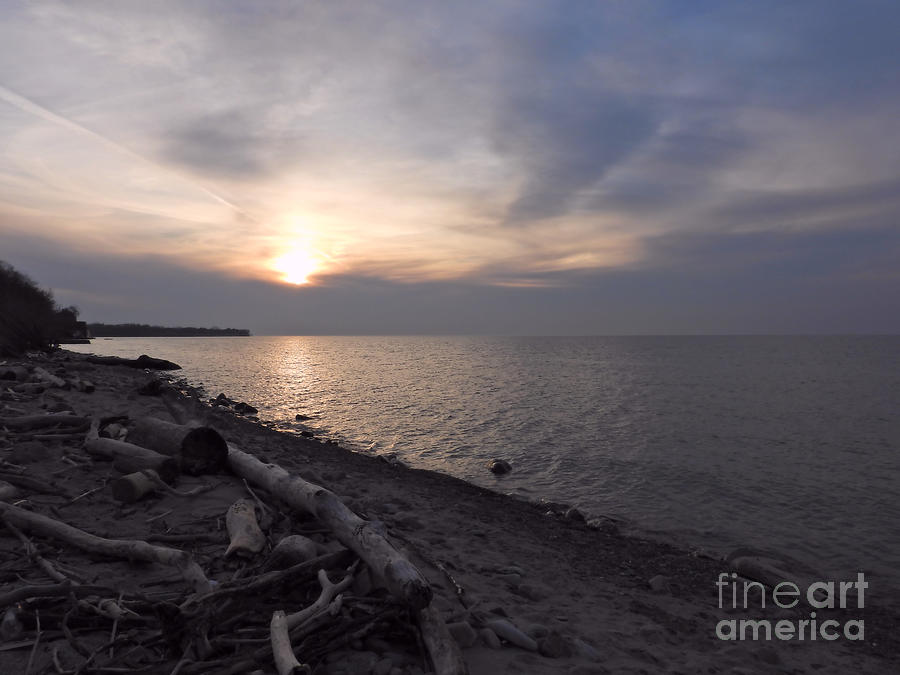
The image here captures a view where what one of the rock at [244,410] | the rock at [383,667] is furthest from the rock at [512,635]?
the rock at [244,410]

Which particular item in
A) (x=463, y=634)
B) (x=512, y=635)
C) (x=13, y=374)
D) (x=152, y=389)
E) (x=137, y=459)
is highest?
(x=13, y=374)

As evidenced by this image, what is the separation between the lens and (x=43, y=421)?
10.9 meters

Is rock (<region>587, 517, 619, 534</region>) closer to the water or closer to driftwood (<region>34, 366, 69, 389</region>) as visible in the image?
the water

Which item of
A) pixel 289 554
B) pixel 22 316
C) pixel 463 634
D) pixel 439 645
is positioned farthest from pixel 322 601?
pixel 22 316

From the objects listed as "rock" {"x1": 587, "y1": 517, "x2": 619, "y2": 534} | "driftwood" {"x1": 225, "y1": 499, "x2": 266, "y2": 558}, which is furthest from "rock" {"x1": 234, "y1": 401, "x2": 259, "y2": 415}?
"driftwood" {"x1": 225, "y1": 499, "x2": 266, "y2": 558}

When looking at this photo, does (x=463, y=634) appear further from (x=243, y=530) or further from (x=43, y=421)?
(x=43, y=421)

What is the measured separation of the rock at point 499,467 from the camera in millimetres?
17295

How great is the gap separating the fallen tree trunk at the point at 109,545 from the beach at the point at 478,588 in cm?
12

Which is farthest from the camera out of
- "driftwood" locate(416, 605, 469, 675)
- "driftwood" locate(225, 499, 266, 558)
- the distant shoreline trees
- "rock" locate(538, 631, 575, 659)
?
the distant shoreline trees

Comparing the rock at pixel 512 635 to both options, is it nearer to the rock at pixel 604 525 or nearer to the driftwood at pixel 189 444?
the driftwood at pixel 189 444

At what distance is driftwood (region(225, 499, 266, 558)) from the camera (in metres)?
6.05

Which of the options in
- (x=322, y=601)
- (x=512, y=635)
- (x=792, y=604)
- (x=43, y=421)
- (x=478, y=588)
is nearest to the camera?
(x=322, y=601)

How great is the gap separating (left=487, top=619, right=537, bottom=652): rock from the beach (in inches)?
0.6

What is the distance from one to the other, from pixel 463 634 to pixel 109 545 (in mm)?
4194
